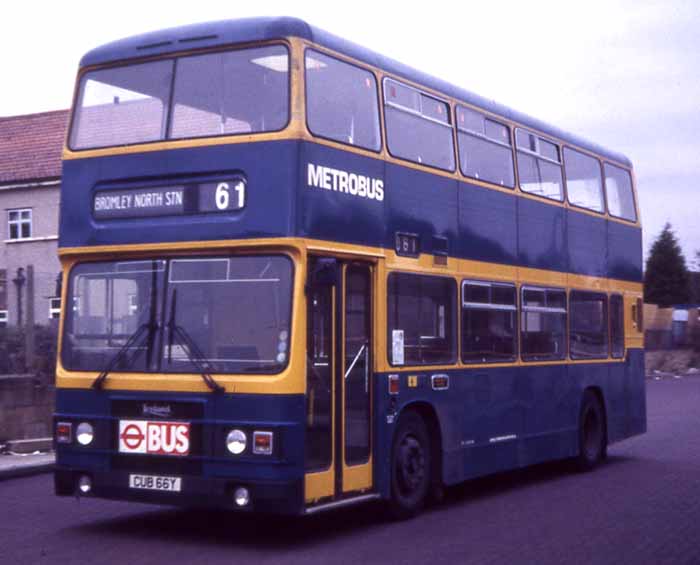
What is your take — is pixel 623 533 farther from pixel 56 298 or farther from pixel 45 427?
pixel 45 427

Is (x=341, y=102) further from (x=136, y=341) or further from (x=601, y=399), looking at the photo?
(x=601, y=399)

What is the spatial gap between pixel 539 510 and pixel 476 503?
86 centimetres

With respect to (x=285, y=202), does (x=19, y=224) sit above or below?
above

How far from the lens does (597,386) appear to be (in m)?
17.8

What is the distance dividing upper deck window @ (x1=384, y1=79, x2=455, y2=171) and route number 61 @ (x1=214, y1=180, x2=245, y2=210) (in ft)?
6.79

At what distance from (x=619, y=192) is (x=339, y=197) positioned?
890 centimetres

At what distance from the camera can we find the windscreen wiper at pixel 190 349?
1046cm

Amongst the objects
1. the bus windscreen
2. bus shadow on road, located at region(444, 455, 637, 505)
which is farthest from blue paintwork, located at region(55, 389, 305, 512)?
bus shadow on road, located at region(444, 455, 637, 505)

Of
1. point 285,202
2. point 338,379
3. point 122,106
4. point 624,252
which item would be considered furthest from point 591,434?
point 122,106

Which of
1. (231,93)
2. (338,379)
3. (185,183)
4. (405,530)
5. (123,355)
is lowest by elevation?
(405,530)

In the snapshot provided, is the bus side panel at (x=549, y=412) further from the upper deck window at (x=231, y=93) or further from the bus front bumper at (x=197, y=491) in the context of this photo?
the upper deck window at (x=231, y=93)

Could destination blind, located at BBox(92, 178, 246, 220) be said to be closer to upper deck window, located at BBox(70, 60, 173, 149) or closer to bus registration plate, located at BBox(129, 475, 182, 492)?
upper deck window, located at BBox(70, 60, 173, 149)

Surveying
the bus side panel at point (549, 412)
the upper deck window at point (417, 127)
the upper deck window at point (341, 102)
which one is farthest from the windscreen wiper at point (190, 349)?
the bus side panel at point (549, 412)

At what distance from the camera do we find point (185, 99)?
441 inches
